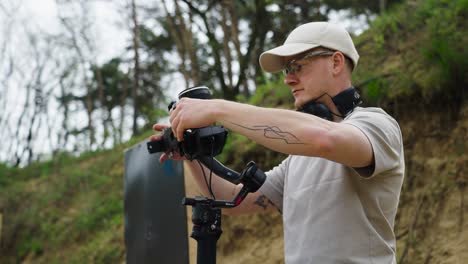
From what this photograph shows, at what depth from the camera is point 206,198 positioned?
1.93 meters

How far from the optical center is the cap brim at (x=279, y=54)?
2223mm

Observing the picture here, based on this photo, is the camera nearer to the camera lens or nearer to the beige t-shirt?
the camera lens

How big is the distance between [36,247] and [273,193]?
819 cm

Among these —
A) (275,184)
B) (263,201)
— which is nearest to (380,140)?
(275,184)

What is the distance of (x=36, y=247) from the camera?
9.77 metres

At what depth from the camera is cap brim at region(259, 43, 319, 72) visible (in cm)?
222

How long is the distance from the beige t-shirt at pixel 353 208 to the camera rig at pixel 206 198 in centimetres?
26

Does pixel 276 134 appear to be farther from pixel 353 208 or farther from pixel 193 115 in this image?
pixel 353 208

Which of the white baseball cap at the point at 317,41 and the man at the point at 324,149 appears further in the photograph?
the white baseball cap at the point at 317,41

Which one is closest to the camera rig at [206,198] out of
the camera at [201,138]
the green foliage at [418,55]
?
the camera at [201,138]

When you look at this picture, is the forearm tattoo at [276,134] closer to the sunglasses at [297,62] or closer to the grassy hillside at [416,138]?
the sunglasses at [297,62]

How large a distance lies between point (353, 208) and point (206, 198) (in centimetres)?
53

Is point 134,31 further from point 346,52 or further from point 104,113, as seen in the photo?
point 346,52

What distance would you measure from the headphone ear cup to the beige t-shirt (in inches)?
5.1
